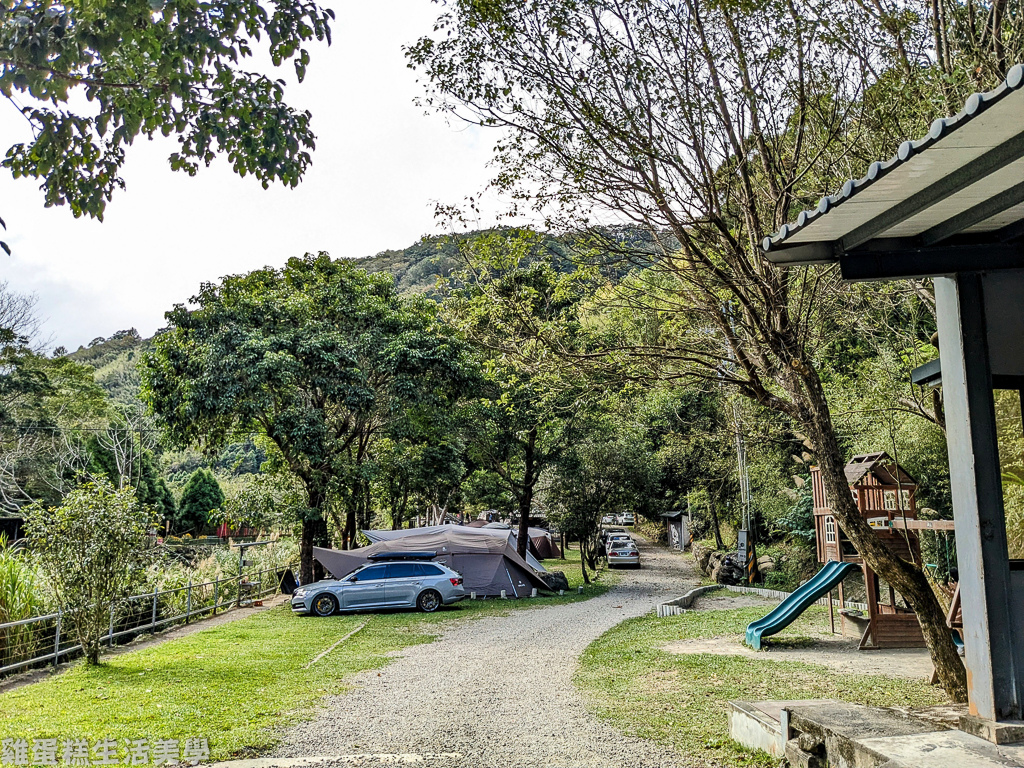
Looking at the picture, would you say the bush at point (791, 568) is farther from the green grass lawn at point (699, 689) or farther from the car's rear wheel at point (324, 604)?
the car's rear wheel at point (324, 604)

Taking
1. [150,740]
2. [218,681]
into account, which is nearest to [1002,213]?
[150,740]

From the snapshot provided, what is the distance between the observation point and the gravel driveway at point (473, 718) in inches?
238

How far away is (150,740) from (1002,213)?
7.43 metres

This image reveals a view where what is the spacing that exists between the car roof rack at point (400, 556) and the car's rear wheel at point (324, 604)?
7.16ft

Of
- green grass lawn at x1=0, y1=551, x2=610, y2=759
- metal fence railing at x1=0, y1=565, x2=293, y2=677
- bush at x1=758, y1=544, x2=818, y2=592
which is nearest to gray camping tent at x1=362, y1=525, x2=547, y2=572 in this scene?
metal fence railing at x1=0, y1=565, x2=293, y2=677

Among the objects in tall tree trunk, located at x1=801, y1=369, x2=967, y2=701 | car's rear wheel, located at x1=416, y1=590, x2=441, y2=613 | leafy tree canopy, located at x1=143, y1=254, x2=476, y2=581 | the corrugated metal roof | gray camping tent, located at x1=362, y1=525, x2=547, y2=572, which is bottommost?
car's rear wheel, located at x1=416, y1=590, x2=441, y2=613

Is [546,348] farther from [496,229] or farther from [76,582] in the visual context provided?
[76,582]

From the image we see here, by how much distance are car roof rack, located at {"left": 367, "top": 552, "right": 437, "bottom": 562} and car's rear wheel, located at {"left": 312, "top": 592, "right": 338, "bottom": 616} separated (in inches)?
85.9

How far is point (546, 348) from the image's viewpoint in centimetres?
889

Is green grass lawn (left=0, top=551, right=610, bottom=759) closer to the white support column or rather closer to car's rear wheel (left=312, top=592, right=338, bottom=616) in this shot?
car's rear wheel (left=312, top=592, right=338, bottom=616)

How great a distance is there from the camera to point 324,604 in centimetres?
1808

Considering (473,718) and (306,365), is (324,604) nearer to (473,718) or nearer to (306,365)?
(306,365)

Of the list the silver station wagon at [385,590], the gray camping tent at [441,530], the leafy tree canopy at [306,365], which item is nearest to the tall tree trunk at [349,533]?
the gray camping tent at [441,530]

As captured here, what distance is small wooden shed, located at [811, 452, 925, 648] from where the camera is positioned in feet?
38.1
